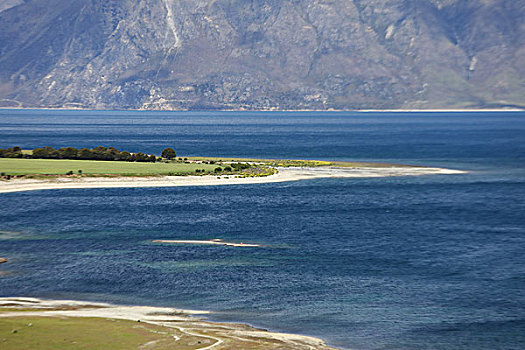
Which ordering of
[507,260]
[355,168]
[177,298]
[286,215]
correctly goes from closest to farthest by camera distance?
[177,298] → [507,260] → [286,215] → [355,168]

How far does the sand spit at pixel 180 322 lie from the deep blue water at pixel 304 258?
1.71 metres

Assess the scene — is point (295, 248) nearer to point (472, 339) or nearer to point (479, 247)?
point (479, 247)

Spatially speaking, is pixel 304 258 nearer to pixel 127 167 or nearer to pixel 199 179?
pixel 199 179

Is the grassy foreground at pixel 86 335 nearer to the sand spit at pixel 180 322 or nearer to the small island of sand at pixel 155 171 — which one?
the sand spit at pixel 180 322

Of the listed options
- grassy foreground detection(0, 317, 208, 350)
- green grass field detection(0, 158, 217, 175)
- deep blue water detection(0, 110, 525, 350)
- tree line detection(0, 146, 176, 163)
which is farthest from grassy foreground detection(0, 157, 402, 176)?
grassy foreground detection(0, 317, 208, 350)

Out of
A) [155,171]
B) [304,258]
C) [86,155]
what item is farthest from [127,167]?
[304,258]

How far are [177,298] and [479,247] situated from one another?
107 ft

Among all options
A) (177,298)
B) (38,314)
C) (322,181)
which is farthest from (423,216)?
(38,314)

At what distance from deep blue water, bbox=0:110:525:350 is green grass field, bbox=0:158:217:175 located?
16.5 metres

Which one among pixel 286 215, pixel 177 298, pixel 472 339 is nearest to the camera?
pixel 472 339

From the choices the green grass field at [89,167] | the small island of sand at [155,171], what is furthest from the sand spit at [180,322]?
the green grass field at [89,167]

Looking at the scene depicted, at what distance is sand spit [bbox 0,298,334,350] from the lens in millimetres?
41275

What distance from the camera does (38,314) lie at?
1822 inches

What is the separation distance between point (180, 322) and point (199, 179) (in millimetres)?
81665
